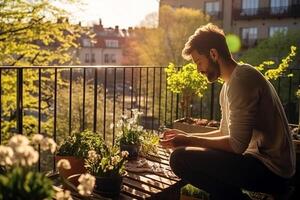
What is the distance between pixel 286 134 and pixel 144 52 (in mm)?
26997

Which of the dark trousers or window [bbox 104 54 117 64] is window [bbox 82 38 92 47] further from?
the dark trousers

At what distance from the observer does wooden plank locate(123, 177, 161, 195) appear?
2.88m

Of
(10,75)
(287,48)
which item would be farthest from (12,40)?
(287,48)

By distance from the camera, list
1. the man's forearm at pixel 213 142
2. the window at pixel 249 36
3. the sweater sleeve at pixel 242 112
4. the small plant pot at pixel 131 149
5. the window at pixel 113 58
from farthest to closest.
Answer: the window at pixel 113 58, the window at pixel 249 36, the small plant pot at pixel 131 149, the man's forearm at pixel 213 142, the sweater sleeve at pixel 242 112

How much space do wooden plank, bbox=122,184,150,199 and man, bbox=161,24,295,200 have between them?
0.36 m

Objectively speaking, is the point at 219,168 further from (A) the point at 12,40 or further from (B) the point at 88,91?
(B) the point at 88,91

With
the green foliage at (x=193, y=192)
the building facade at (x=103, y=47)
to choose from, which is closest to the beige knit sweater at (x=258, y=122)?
the green foliage at (x=193, y=192)

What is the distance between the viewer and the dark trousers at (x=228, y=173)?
8.31 feet

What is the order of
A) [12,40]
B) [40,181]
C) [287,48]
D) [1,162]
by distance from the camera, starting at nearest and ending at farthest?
[40,181] < [1,162] < [12,40] < [287,48]

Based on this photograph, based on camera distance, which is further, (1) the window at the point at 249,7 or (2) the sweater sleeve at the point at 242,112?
(1) the window at the point at 249,7

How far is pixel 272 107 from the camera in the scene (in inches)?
99.4

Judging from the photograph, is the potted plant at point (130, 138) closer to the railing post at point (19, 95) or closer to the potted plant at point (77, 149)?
the potted plant at point (77, 149)

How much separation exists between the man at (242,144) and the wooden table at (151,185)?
324 mm

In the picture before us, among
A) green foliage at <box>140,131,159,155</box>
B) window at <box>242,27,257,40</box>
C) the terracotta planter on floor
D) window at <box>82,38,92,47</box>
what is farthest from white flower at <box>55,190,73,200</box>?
window at <box>82,38,92,47</box>
